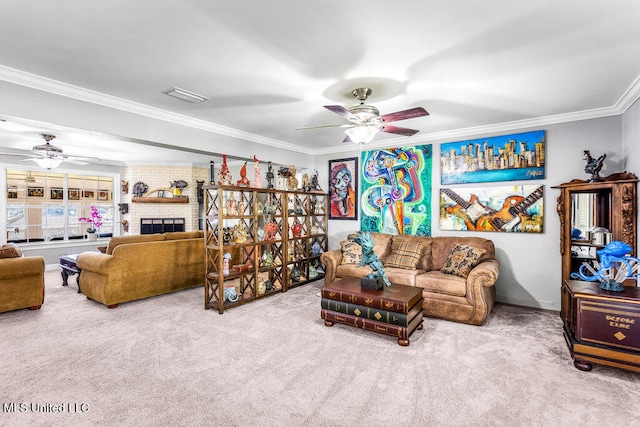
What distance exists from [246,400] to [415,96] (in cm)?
311

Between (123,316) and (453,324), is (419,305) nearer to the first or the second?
(453,324)

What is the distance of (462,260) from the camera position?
13.1 feet

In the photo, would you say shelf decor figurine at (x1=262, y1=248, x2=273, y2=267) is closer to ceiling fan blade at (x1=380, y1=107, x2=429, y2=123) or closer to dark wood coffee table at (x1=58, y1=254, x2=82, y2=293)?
dark wood coffee table at (x1=58, y1=254, x2=82, y2=293)

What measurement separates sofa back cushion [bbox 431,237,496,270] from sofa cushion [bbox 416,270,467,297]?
0.53 metres

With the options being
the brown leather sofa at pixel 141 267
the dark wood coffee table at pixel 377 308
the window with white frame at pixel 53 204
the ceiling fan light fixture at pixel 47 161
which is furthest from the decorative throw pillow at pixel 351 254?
the window with white frame at pixel 53 204

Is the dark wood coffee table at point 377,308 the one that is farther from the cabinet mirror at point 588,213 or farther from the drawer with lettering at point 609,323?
the cabinet mirror at point 588,213

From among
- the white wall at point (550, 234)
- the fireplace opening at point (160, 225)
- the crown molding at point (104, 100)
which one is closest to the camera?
the crown molding at point (104, 100)

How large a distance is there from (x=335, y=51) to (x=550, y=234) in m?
3.68

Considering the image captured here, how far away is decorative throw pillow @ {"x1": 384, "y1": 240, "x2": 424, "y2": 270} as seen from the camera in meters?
4.48

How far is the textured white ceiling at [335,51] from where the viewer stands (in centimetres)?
192

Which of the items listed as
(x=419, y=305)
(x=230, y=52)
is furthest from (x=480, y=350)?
(x=230, y=52)

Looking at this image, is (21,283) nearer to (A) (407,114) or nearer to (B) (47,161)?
(B) (47,161)

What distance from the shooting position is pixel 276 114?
3959 millimetres

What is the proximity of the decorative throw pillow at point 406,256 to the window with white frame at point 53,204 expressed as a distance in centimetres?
729
